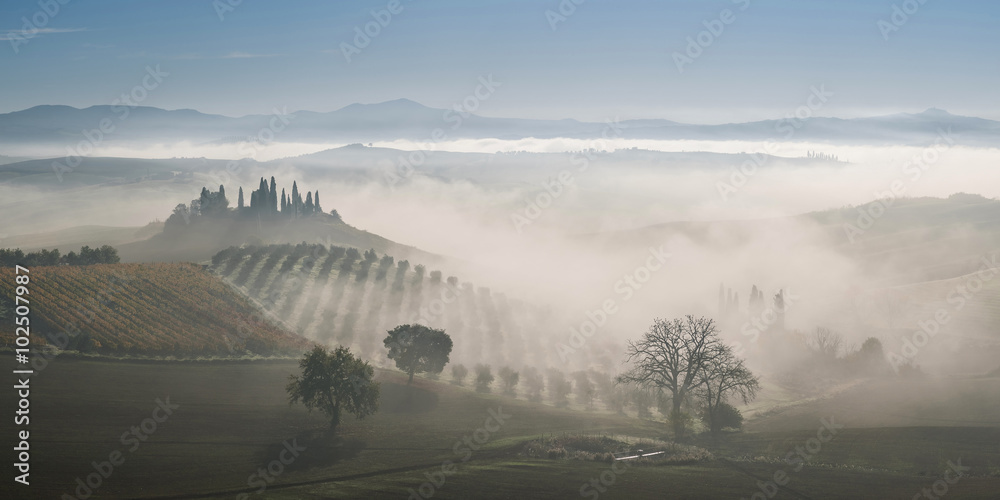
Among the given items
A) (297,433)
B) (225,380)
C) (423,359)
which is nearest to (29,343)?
(225,380)

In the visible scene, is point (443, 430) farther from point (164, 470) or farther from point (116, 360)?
point (116, 360)

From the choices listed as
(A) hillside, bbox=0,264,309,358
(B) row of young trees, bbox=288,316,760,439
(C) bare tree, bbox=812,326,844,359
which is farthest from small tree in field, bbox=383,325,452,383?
(C) bare tree, bbox=812,326,844,359

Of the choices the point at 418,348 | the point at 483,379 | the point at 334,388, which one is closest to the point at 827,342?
the point at 483,379

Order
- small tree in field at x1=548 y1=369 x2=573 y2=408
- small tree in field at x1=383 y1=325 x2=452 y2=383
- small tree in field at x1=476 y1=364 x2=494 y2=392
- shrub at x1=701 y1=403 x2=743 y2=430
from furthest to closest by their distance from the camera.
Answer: small tree in field at x1=476 y1=364 x2=494 y2=392
small tree in field at x1=548 y1=369 x2=573 y2=408
small tree in field at x1=383 y1=325 x2=452 y2=383
shrub at x1=701 y1=403 x2=743 y2=430

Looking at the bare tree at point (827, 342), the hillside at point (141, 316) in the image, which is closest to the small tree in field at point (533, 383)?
the hillside at point (141, 316)

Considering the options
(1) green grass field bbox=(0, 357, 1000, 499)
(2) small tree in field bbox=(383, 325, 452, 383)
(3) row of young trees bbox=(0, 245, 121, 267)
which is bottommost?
(1) green grass field bbox=(0, 357, 1000, 499)

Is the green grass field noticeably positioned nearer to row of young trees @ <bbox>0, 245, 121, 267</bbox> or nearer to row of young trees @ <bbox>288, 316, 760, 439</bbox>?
row of young trees @ <bbox>288, 316, 760, 439</bbox>
